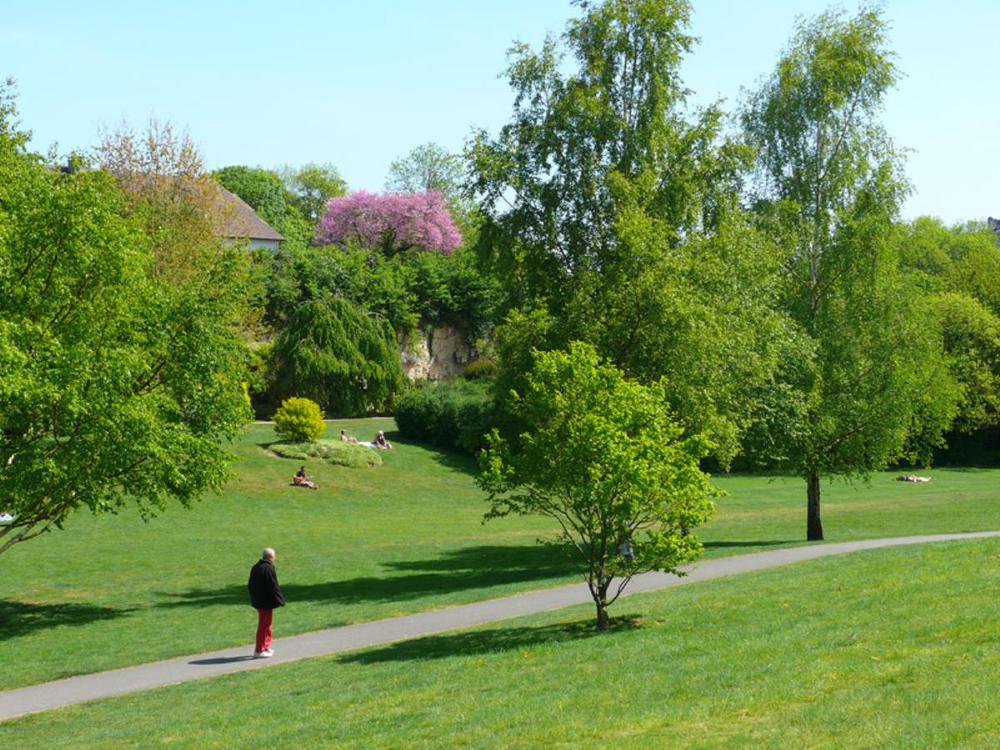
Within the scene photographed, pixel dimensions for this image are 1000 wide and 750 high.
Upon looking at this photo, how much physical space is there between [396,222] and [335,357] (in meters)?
29.8

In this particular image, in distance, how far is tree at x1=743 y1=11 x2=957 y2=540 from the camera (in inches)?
1364

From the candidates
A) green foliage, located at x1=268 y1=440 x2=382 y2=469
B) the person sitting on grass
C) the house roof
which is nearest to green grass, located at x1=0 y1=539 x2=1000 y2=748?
the person sitting on grass

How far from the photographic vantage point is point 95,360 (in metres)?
20.9

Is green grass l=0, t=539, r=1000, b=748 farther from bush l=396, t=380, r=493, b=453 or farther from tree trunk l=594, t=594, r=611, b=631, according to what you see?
bush l=396, t=380, r=493, b=453

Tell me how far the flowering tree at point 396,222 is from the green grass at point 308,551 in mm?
34550

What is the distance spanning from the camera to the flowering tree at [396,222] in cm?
8706

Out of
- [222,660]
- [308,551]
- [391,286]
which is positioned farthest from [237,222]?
[222,660]

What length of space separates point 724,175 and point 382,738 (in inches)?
885

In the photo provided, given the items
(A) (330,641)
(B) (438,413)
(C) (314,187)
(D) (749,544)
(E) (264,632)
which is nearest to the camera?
(E) (264,632)

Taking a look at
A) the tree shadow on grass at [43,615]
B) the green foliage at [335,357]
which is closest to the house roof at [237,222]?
the green foliage at [335,357]

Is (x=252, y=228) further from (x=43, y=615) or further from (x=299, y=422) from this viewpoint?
(x=43, y=615)

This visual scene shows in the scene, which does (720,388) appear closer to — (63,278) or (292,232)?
(63,278)

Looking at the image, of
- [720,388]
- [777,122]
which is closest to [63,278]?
[720,388]

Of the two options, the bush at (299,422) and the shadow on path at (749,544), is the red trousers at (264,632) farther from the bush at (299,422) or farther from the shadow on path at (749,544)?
the bush at (299,422)
